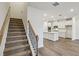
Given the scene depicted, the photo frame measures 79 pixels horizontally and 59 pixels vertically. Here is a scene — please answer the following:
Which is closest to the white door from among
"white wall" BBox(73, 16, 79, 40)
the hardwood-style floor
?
"white wall" BBox(73, 16, 79, 40)

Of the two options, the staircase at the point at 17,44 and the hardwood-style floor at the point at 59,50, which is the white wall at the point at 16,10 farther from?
the hardwood-style floor at the point at 59,50

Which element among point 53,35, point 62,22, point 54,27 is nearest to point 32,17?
point 53,35

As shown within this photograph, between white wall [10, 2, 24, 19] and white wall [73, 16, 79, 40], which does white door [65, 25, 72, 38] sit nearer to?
white wall [73, 16, 79, 40]

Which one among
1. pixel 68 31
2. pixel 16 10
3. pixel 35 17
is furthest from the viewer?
pixel 68 31

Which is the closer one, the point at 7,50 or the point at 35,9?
the point at 7,50

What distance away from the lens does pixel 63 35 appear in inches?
445

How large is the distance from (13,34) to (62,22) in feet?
27.4

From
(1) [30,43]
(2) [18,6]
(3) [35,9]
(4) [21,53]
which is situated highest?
(2) [18,6]

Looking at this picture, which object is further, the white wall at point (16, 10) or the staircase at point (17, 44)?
the white wall at point (16, 10)

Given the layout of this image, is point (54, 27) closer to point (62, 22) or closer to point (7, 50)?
point (62, 22)

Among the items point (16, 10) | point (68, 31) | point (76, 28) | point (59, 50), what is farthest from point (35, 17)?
point (68, 31)

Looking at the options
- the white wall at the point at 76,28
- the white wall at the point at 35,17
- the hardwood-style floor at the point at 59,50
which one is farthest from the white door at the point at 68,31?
the white wall at the point at 35,17

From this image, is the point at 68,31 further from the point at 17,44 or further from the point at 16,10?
the point at 17,44

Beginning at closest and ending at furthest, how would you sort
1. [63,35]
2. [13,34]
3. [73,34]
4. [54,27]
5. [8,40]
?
[8,40], [13,34], [73,34], [63,35], [54,27]
